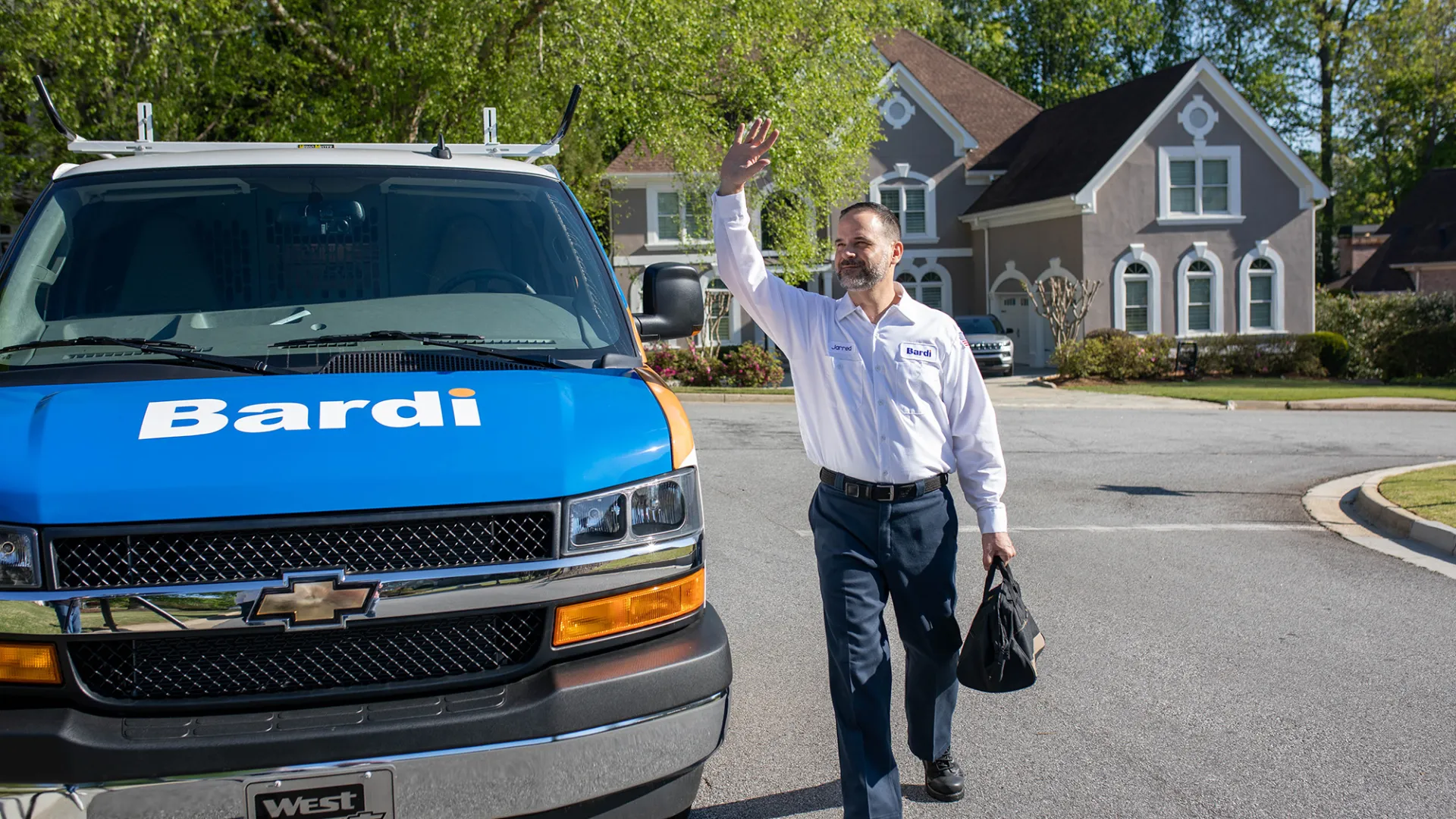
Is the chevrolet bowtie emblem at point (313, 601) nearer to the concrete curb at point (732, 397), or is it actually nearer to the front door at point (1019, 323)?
the concrete curb at point (732, 397)

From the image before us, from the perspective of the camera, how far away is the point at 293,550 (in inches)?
117

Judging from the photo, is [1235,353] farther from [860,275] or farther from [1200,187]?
[860,275]

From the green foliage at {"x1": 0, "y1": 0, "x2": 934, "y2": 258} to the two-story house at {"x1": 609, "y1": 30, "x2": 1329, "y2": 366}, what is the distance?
9946 millimetres

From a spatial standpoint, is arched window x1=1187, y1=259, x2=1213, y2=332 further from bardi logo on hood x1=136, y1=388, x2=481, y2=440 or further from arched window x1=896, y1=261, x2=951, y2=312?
bardi logo on hood x1=136, y1=388, x2=481, y2=440

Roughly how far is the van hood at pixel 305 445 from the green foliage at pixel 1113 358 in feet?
82.7

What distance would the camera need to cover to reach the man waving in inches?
152

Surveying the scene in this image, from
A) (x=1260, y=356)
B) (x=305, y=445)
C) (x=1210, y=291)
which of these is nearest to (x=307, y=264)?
(x=305, y=445)

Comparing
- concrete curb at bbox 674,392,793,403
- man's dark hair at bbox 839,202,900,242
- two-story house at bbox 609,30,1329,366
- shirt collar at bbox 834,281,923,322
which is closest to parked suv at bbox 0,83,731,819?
shirt collar at bbox 834,281,923,322

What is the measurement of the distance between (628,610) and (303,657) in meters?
0.80

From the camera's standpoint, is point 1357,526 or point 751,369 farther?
point 751,369

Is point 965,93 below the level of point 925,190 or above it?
above

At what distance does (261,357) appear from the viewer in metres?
3.76

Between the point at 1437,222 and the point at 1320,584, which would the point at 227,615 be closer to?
the point at 1320,584

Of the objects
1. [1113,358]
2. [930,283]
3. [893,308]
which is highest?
[930,283]
